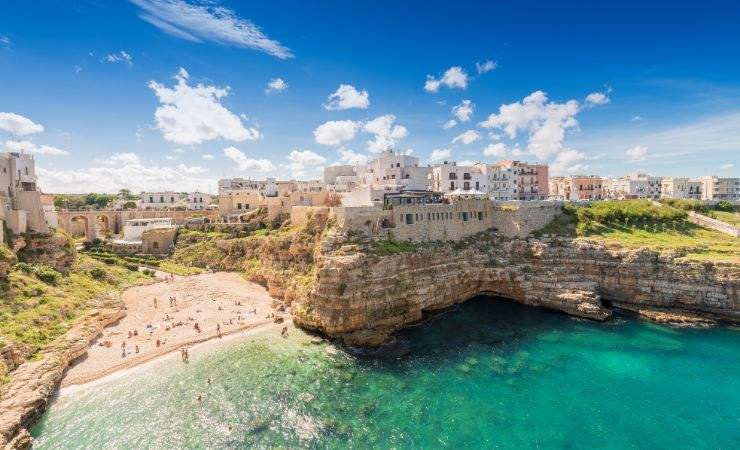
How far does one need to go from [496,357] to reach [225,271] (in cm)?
4124

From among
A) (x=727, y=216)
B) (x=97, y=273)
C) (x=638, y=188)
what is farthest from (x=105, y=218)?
(x=638, y=188)

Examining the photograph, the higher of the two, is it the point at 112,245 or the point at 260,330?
the point at 112,245

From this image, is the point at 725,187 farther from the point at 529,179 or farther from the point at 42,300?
the point at 42,300

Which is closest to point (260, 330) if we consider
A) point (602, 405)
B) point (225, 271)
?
point (225, 271)

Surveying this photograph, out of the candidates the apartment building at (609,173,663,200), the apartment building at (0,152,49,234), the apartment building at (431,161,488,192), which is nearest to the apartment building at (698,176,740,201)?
the apartment building at (609,173,663,200)

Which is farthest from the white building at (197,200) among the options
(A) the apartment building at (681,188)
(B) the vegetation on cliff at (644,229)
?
(A) the apartment building at (681,188)

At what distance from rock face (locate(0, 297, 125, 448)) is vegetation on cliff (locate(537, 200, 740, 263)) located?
5284 cm

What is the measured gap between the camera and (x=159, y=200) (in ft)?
285

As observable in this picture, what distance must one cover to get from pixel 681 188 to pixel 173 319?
4561 inches

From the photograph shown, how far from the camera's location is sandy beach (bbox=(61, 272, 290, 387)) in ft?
103

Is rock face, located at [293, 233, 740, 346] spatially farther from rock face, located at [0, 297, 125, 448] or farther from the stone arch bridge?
the stone arch bridge

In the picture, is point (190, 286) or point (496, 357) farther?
point (190, 286)

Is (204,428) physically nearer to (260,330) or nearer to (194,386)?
(194,386)

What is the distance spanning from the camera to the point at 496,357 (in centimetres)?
3197
